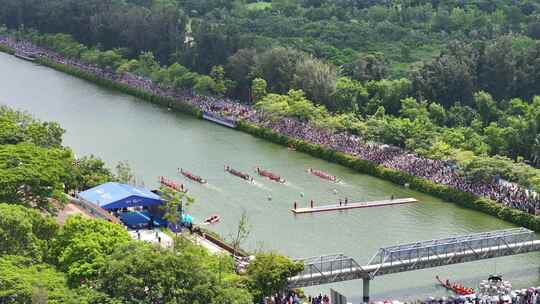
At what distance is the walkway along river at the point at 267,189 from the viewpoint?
44.4 meters

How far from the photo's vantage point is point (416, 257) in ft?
133

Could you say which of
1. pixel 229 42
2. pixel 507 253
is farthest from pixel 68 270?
pixel 229 42

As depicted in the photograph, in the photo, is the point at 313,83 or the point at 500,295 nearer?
the point at 500,295

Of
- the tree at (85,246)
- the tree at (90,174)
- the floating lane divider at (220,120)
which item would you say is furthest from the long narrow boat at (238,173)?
the tree at (85,246)

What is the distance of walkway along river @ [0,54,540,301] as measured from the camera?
4444 cm

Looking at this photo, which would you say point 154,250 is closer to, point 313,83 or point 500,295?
point 500,295

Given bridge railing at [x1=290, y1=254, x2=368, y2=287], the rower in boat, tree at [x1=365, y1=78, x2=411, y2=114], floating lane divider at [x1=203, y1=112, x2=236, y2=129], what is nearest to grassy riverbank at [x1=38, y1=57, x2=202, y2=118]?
floating lane divider at [x1=203, y1=112, x2=236, y2=129]

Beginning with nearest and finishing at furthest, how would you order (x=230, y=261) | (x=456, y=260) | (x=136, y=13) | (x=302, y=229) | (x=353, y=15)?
(x=230, y=261) < (x=456, y=260) < (x=302, y=229) < (x=136, y=13) < (x=353, y=15)

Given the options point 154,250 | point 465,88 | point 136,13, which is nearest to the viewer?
point 154,250

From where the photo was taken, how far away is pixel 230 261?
3672cm

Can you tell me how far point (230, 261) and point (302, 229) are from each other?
39.6ft

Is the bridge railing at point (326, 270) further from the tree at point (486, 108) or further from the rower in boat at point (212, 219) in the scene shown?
the tree at point (486, 108)

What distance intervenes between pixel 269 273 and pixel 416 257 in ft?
25.0

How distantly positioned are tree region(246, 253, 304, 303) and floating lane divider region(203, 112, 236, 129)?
116 feet
